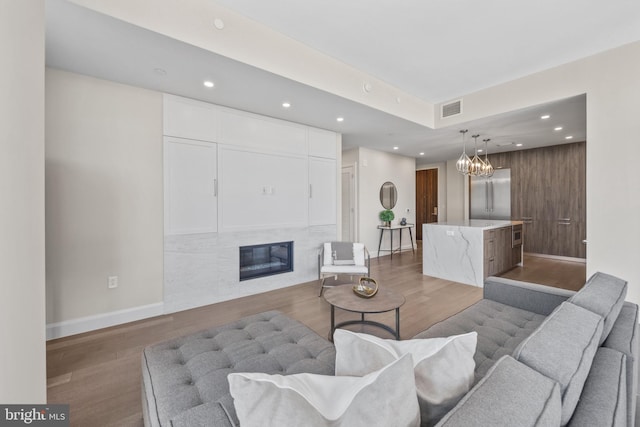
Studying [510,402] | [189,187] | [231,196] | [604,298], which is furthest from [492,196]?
[510,402]

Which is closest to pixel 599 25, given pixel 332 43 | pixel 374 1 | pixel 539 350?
pixel 374 1

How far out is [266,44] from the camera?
265cm

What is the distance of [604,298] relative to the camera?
4.71 ft

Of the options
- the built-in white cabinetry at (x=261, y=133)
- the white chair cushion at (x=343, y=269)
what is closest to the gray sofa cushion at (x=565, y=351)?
the white chair cushion at (x=343, y=269)

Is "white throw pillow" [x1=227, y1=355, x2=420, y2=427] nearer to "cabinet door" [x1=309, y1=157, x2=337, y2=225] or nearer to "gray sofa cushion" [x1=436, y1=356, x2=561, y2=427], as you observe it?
"gray sofa cushion" [x1=436, y1=356, x2=561, y2=427]

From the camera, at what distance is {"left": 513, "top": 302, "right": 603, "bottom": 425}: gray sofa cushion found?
2.77 feet

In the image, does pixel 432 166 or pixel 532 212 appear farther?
pixel 432 166

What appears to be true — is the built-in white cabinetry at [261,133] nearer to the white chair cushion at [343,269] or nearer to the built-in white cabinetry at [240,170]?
the built-in white cabinetry at [240,170]

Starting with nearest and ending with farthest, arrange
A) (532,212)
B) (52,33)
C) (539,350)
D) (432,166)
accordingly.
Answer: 1. (539,350)
2. (52,33)
3. (532,212)
4. (432,166)

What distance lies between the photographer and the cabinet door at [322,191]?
15.2 feet

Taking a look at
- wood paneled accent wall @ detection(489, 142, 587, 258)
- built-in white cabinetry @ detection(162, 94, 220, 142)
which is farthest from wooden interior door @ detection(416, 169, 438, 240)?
built-in white cabinetry @ detection(162, 94, 220, 142)

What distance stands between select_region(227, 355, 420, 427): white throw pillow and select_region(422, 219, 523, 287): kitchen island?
13.7 ft

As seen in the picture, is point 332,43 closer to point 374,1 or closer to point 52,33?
point 374,1
